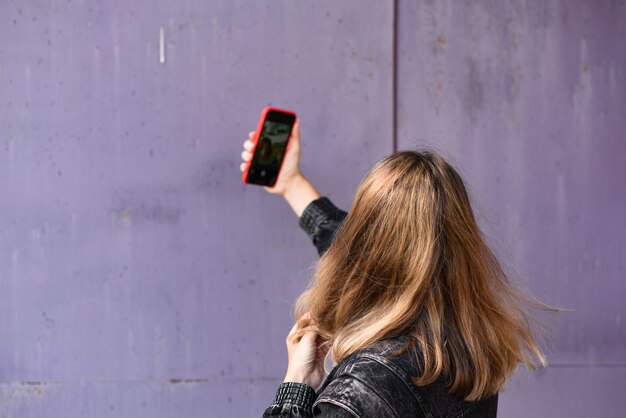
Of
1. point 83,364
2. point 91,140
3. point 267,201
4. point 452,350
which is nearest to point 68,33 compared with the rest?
point 91,140

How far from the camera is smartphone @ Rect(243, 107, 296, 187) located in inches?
98.6

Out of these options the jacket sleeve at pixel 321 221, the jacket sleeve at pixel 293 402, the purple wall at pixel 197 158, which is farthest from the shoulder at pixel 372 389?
the purple wall at pixel 197 158

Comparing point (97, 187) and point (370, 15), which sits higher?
point (370, 15)

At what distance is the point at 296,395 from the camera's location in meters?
1.75

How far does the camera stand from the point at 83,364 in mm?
2896

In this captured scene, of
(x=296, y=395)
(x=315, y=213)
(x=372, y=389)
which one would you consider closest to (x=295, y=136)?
(x=315, y=213)

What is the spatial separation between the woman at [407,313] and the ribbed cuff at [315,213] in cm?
67

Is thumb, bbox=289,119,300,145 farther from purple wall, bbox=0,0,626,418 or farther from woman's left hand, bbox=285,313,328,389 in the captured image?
woman's left hand, bbox=285,313,328,389

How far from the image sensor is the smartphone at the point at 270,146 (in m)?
2.50

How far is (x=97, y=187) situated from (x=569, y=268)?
1.82m

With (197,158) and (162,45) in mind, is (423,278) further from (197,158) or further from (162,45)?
(162,45)

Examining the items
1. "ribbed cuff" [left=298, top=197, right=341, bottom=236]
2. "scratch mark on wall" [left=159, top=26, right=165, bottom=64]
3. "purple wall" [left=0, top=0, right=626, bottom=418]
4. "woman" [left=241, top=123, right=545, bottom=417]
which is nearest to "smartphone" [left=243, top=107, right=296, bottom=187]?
"ribbed cuff" [left=298, top=197, right=341, bottom=236]

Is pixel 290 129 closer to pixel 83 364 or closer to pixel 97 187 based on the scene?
pixel 97 187

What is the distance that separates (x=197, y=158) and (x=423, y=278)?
1447 millimetres
